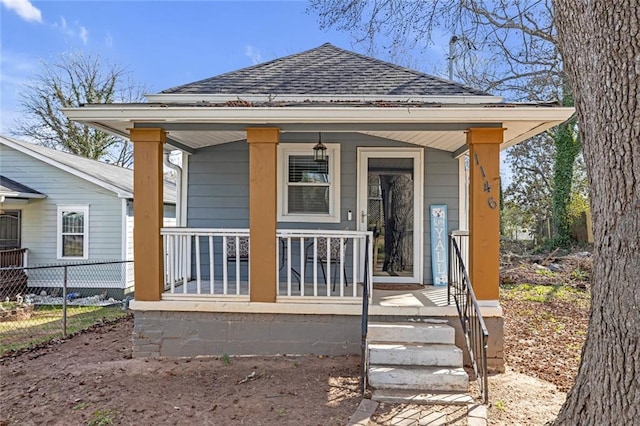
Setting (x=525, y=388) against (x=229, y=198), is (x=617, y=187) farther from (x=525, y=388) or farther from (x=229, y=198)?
(x=229, y=198)

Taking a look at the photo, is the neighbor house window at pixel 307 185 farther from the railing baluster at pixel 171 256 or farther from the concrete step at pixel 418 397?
the concrete step at pixel 418 397

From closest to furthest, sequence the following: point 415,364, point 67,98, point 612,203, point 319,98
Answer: point 612,203
point 415,364
point 319,98
point 67,98

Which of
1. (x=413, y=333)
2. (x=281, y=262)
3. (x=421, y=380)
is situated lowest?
(x=421, y=380)

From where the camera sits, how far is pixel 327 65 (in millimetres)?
7125

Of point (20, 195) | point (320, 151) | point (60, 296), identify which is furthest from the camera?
point (60, 296)

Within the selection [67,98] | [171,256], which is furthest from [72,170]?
[67,98]

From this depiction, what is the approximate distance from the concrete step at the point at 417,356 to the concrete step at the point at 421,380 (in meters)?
0.16

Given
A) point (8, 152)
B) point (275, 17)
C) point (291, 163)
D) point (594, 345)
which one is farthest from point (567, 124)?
point (8, 152)

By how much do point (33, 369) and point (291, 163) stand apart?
4.26 meters

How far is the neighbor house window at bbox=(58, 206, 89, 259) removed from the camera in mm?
11039

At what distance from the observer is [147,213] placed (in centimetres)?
473

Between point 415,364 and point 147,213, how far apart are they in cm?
348

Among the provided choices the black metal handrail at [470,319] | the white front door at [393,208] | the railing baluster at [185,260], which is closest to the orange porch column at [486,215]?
the black metal handrail at [470,319]

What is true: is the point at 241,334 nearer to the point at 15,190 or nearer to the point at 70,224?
the point at 70,224
